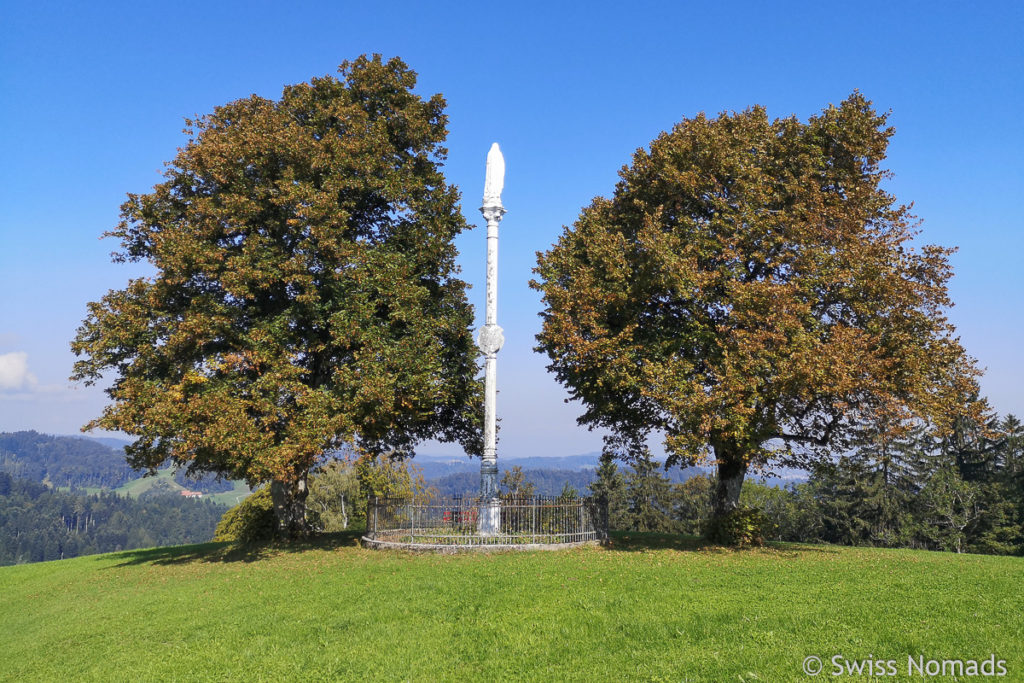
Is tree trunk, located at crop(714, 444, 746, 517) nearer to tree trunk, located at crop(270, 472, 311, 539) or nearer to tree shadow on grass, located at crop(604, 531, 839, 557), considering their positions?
tree shadow on grass, located at crop(604, 531, 839, 557)

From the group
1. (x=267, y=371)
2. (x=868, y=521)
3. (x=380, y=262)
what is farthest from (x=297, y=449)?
(x=868, y=521)

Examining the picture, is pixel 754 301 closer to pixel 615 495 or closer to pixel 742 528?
pixel 742 528

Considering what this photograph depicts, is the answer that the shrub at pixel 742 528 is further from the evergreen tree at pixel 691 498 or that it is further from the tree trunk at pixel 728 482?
the evergreen tree at pixel 691 498

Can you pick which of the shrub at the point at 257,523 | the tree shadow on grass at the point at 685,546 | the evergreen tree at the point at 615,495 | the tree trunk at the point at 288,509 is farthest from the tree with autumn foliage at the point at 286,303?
the evergreen tree at the point at 615,495

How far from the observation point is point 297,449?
1778 cm

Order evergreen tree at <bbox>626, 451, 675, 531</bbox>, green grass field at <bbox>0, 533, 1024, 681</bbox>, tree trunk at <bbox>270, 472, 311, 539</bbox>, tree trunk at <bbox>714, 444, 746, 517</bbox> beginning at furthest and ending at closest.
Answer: evergreen tree at <bbox>626, 451, 675, 531</bbox> → tree trunk at <bbox>270, 472, 311, 539</bbox> → tree trunk at <bbox>714, 444, 746, 517</bbox> → green grass field at <bbox>0, 533, 1024, 681</bbox>

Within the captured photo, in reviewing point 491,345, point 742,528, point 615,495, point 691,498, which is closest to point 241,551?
point 491,345

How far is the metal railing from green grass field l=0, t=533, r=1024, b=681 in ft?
3.86

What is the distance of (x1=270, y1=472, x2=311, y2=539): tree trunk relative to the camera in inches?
869

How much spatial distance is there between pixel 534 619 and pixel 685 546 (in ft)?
30.7

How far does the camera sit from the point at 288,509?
2239 centimetres

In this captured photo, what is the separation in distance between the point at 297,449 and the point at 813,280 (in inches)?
604

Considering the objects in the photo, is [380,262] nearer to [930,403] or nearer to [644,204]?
[644,204]

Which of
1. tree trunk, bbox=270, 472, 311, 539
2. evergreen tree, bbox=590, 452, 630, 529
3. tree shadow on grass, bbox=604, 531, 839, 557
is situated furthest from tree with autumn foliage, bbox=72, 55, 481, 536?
evergreen tree, bbox=590, 452, 630, 529
